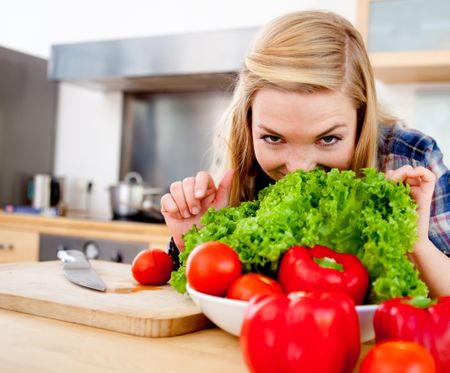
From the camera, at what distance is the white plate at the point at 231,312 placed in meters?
0.69

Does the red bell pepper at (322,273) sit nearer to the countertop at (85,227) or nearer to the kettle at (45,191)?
the countertop at (85,227)

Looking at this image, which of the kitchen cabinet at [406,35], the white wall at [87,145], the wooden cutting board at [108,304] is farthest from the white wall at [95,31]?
the wooden cutting board at [108,304]

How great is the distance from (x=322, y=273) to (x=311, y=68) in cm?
48

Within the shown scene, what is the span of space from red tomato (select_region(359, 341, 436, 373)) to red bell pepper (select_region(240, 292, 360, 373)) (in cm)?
3

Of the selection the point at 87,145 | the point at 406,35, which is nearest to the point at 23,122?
the point at 87,145

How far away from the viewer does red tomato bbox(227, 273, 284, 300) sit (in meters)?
0.70

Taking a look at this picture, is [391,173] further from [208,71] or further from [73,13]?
[73,13]

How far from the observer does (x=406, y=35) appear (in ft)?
8.40

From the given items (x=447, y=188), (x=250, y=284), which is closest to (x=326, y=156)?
(x=447, y=188)

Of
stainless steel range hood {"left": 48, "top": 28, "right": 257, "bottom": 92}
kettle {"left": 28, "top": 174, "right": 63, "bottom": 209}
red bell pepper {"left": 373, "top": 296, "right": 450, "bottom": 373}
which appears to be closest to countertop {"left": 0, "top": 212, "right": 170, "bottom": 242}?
kettle {"left": 28, "top": 174, "right": 63, "bottom": 209}

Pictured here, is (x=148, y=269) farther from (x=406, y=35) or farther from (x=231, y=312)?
(x=406, y=35)

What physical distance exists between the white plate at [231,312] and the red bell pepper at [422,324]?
0.06 m

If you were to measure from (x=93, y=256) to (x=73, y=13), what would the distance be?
1602 mm

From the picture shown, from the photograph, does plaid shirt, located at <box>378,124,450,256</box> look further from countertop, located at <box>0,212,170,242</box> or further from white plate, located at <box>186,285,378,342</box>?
countertop, located at <box>0,212,170,242</box>
